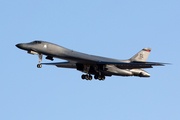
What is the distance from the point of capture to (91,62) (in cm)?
4766

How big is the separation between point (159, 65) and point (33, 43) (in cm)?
1545

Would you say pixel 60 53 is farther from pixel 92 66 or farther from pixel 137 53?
pixel 137 53

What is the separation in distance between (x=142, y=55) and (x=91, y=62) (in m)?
8.82

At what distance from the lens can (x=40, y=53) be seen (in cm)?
4406

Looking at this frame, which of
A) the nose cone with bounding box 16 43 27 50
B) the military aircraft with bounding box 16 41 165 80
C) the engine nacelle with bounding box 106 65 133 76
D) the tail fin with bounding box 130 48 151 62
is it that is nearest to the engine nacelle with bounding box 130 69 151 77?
the military aircraft with bounding box 16 41 165 80

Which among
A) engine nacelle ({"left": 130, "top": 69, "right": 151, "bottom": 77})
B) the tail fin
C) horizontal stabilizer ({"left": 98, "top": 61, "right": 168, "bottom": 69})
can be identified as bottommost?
engine nacelle ({"left": 130, "top": 69, "right": 151, "bottom": 77})

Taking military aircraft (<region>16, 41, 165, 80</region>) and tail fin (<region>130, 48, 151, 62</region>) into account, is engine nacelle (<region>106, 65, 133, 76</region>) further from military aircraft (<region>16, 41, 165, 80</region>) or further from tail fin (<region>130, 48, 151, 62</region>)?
tail fin (<region>130, 48, 151, 62</region>)

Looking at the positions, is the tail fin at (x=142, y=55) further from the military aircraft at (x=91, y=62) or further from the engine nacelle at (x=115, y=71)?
the engine nacelle at (x=115, y=71)

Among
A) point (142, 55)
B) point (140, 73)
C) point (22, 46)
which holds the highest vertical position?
point (22, 46)

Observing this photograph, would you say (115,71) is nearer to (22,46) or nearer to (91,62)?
(91,62)

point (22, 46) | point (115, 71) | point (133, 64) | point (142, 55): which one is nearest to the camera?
point (22, 46)

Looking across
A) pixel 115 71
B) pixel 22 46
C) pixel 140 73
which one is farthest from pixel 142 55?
pixel 22 46

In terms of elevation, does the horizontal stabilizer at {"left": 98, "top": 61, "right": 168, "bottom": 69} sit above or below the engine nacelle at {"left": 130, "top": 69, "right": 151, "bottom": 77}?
above

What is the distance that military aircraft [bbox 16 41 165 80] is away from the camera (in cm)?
4397
